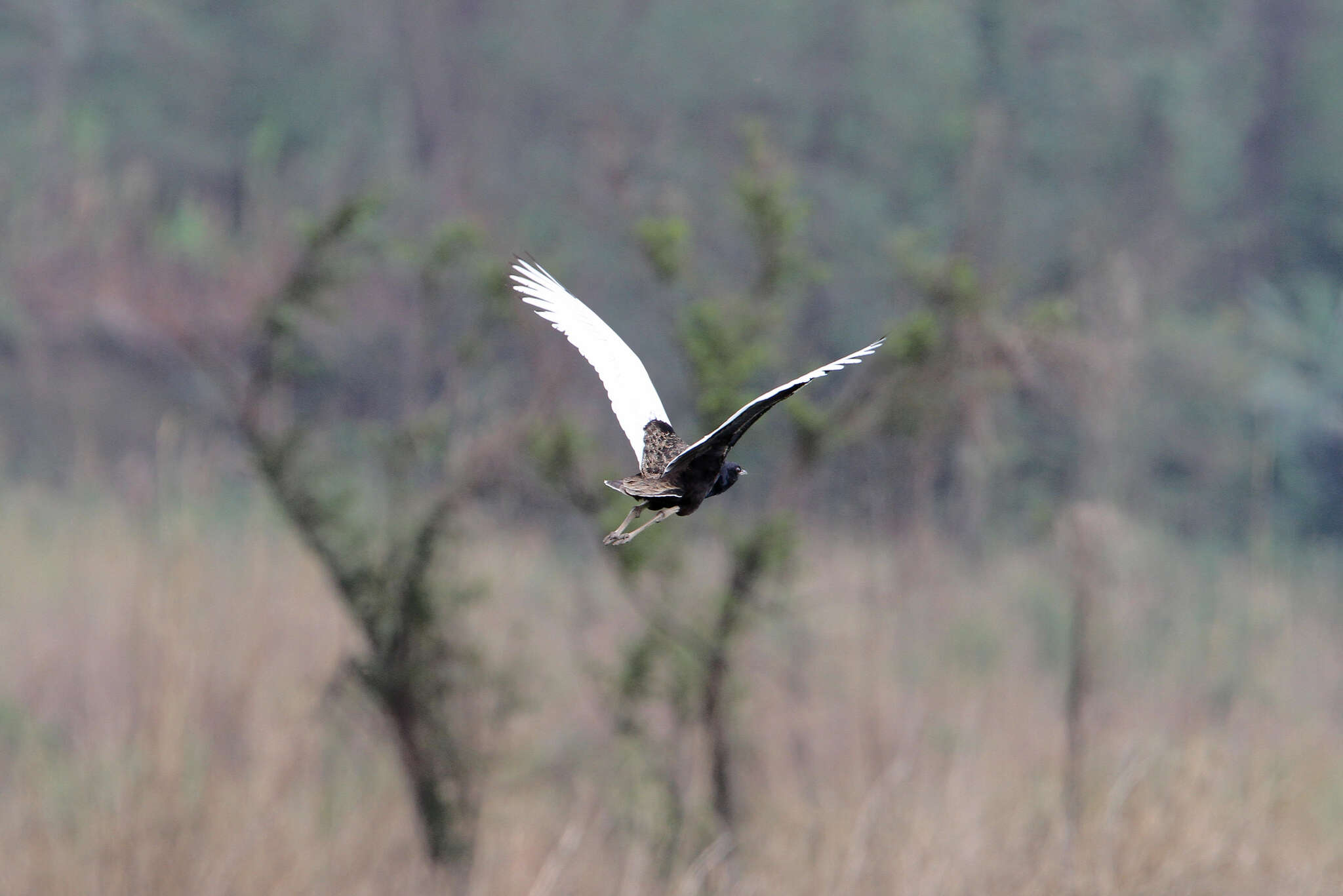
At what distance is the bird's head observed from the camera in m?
1.35

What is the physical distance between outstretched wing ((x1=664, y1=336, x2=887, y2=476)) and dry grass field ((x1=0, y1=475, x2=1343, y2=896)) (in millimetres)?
2767

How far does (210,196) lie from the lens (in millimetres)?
14695

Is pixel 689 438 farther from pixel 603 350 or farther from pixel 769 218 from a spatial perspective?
pixel 603 350

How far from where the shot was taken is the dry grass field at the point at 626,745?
414cm

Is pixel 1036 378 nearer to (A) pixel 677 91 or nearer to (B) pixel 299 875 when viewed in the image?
(B) pixel 299 875

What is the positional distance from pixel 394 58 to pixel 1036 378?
11912 mm

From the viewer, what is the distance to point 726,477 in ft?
4.53

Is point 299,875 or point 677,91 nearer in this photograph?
point 299,875

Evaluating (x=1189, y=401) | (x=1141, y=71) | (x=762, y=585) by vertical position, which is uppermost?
(x=762, y=585)

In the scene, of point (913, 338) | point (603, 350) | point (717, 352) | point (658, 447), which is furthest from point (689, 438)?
point (658, 447)

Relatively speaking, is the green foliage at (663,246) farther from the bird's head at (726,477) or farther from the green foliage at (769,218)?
the bird's head at (726,477)

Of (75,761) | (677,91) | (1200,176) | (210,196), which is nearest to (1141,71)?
(1200,176)

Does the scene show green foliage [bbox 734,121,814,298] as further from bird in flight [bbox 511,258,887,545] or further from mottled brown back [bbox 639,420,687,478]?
mottled brown back [bbox 639,420,687,478]

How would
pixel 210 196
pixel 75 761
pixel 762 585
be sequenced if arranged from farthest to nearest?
pixel 210 196, pixel 75 761, pixel 762 585
